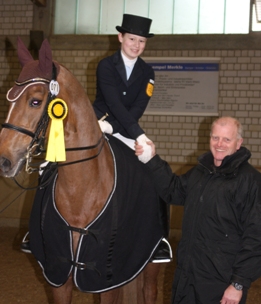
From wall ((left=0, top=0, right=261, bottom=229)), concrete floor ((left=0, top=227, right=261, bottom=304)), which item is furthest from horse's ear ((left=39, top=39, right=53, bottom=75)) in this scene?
wall ((left=0, top=0, right=261, bottom=229))

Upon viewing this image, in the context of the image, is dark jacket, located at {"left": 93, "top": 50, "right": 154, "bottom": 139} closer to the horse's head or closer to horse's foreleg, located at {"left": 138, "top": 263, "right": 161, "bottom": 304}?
the horse's head

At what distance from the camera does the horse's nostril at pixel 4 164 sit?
7.75 ft

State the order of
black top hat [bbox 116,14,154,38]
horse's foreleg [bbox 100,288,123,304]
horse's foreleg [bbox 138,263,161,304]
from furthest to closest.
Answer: horse's foreleg [bbox 138,263,161,304]
black top hat [bbox 116,14,154,38]
horse's foreleg [bbox 100,288,123,304]

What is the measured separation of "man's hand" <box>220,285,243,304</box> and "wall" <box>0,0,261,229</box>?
5.64m

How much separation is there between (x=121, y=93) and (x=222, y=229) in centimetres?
125

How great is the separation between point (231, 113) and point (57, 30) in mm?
3535

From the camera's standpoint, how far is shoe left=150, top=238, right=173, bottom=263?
11.1 ft

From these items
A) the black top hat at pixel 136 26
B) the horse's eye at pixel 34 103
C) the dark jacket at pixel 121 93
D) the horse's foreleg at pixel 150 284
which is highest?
the black top hat at pixel 136 26

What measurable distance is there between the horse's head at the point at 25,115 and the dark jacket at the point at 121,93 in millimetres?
739

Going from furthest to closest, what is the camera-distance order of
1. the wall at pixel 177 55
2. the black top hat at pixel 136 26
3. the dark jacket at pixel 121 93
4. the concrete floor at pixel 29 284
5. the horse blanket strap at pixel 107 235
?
the wall at pixel 177 55
the concrete floor at pixel 29 284
the black top hat at pixel 136 26
the dark jacket at pixel 121 93
the horse blanket strap at pixel 107 235

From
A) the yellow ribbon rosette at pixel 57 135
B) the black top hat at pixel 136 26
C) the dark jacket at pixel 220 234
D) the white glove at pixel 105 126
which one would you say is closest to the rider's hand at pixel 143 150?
the white glove at pixel 105 126

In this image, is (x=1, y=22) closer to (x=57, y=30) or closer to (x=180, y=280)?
(x=57, y=30)

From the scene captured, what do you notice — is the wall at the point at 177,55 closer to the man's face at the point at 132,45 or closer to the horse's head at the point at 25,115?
the man's face at the point at 132,45

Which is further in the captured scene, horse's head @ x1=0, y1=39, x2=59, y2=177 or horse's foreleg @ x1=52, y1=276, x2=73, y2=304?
horse's foreleg @ x1=52, y1=276, x2=73, y2=304
